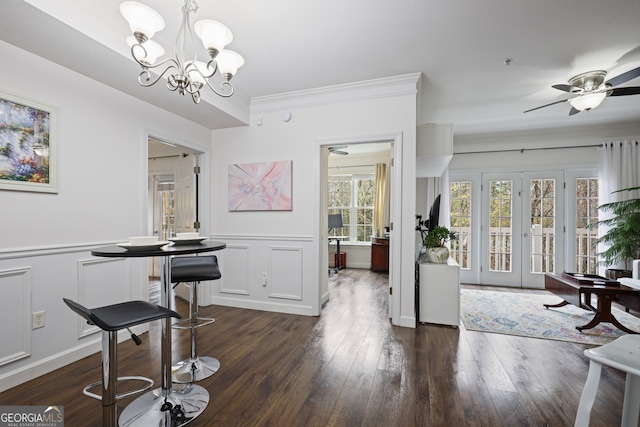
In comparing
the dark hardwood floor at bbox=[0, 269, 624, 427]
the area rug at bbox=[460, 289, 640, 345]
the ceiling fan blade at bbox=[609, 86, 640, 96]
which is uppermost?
the ceiling fan blade at bbox=[609, 86, 640, 96]

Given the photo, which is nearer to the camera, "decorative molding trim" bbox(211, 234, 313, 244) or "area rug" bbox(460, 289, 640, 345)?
"area rug" bbox(460, 289, 640, 345)

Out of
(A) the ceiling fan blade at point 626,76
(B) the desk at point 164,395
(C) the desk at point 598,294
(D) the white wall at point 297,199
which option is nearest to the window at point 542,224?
(C) the desk at point 598,294

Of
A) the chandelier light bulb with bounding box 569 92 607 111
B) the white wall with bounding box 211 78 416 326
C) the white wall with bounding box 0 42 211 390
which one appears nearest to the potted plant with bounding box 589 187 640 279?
the chandelier light bulb with bounding box 569 92 607 111

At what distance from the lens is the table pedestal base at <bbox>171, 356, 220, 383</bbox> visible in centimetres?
204

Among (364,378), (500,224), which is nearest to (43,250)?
(364,378)

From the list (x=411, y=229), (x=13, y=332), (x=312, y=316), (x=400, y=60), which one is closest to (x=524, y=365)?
(x=411, y=229)

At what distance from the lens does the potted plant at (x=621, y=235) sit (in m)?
3.96

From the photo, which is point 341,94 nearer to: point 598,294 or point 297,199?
point 297,199

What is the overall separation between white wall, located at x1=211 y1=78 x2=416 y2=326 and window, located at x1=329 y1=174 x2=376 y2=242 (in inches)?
128

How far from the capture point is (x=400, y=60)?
276 centimetres

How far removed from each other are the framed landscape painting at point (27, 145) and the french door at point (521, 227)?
598cm

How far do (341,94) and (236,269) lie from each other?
2.55 metres

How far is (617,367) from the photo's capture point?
1046 millimetres

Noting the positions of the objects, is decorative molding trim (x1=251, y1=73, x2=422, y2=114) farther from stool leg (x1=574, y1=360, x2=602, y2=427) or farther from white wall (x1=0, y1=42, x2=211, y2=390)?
stool leg (x1=574, y1=360, x2=602, y2=427)
